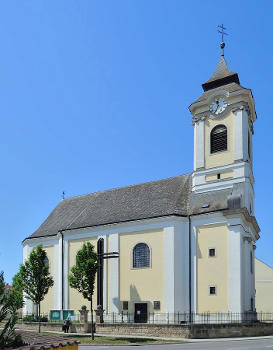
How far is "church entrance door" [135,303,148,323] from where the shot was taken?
37.5 m

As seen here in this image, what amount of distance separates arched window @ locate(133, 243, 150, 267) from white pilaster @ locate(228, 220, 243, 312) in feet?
23.4

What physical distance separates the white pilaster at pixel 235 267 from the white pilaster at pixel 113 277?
10118 millimetres

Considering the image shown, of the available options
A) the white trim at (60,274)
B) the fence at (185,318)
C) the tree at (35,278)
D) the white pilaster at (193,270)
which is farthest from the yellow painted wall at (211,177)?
the white trim at (60,274)

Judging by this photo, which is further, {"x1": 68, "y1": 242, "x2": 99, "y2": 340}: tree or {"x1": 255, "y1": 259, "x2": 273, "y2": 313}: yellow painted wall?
{"x1": 255, "y1": 259, "x2": 273, "y2": 313}: yellow painted wall

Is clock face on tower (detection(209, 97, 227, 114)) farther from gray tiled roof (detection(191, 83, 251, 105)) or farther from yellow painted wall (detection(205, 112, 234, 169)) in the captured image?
gray tiled roof (detection(191, 83, 251, 105))

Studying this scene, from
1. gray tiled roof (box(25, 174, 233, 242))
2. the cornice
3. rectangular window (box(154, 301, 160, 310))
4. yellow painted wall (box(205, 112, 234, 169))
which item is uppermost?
the cornice

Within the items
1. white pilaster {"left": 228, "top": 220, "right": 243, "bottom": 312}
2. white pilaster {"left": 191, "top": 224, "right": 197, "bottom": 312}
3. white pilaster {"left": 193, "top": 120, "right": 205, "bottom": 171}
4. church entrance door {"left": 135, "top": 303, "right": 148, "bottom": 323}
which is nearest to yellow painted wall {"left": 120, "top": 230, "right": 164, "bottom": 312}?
church entrance door {"left": 135, "top": 303, "right": 148, "bottom": 323}

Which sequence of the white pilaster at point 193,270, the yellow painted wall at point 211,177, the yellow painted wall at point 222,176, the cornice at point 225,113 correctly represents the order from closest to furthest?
the white pilaster at point 193,270
the yellow painted wall at point 222,176
the cornice at point 225,113
the yellow painted wall at point 211,177

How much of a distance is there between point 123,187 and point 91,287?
14795mm

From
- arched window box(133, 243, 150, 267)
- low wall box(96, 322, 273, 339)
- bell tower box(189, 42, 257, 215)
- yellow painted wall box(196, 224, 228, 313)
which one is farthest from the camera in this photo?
arched window box(133, 243, 150, 267)

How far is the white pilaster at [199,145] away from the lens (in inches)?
1563

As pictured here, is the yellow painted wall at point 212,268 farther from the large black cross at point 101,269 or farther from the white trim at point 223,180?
the large black cross at point 101,269

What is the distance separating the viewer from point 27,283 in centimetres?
3647

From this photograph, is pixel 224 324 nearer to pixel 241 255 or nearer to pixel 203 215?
pixel 241 255
